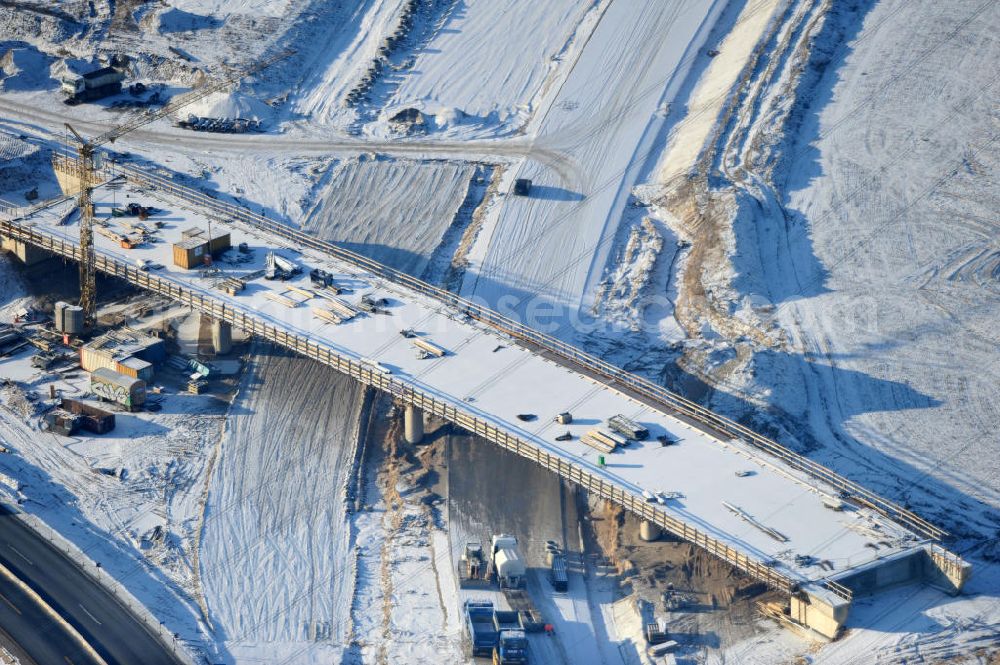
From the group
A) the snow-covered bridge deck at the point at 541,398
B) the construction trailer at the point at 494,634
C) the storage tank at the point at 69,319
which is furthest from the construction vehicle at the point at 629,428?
the storage tank at the point at 69,319

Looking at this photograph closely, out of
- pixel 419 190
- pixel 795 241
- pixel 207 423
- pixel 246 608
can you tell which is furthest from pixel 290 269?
pixel 795 241

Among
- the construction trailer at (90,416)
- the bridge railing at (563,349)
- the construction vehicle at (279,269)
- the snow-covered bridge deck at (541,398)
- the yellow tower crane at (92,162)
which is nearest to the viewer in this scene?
the snow-covered bridge deck at (541,398)

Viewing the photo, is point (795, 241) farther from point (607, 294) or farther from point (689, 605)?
point (689, 605)

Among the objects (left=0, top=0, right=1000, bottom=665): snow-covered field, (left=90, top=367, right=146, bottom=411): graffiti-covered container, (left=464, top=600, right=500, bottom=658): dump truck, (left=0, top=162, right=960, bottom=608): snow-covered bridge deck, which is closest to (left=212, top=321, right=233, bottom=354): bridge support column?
(left=0, top=162, right=960, bottom=608): snow-covered bridge deck

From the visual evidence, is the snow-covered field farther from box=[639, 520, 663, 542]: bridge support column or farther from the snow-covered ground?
box=[639, 520, 663, 542]: bridge support column

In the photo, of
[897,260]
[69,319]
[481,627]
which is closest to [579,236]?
[897,260]

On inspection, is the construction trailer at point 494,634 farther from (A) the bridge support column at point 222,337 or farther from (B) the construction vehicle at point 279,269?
(B) the construction vehicle at point 279,269
